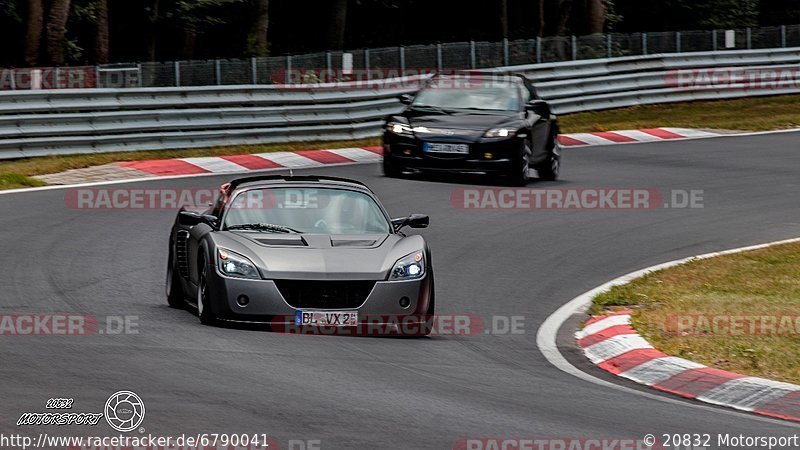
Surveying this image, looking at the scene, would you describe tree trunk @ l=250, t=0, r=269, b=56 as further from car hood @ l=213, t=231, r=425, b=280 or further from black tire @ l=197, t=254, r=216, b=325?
black tire @ l=197, t=254, r=216, b=325

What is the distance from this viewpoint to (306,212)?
11547 mm

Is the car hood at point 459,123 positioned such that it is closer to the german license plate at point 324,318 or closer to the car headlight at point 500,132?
the car headlight at point 500,132

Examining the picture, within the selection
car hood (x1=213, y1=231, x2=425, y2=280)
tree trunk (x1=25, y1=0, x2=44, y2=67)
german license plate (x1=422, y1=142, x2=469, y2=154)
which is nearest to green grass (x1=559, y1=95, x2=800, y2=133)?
german license plate (x1=422, y1=142, x2=469, y2=154)

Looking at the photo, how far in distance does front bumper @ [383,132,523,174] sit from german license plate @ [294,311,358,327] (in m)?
10.3

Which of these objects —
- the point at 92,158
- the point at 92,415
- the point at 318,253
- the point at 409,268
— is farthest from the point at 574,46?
the point at 92,415

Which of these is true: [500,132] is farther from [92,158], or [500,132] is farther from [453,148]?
[92,158]

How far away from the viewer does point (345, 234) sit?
37.1 ft

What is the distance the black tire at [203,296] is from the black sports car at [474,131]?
993 centimetres

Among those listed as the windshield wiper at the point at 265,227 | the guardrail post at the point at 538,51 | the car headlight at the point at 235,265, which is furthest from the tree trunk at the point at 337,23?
the car headlight at the point at 235,265

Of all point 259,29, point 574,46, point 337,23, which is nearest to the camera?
point 574,46

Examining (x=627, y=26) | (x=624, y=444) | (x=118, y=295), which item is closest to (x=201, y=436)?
(x=624, y=444)

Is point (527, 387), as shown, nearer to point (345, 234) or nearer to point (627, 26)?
point (345, 234)

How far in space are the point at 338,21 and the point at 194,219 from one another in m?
38.7

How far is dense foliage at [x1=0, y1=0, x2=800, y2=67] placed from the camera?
1777 inches
